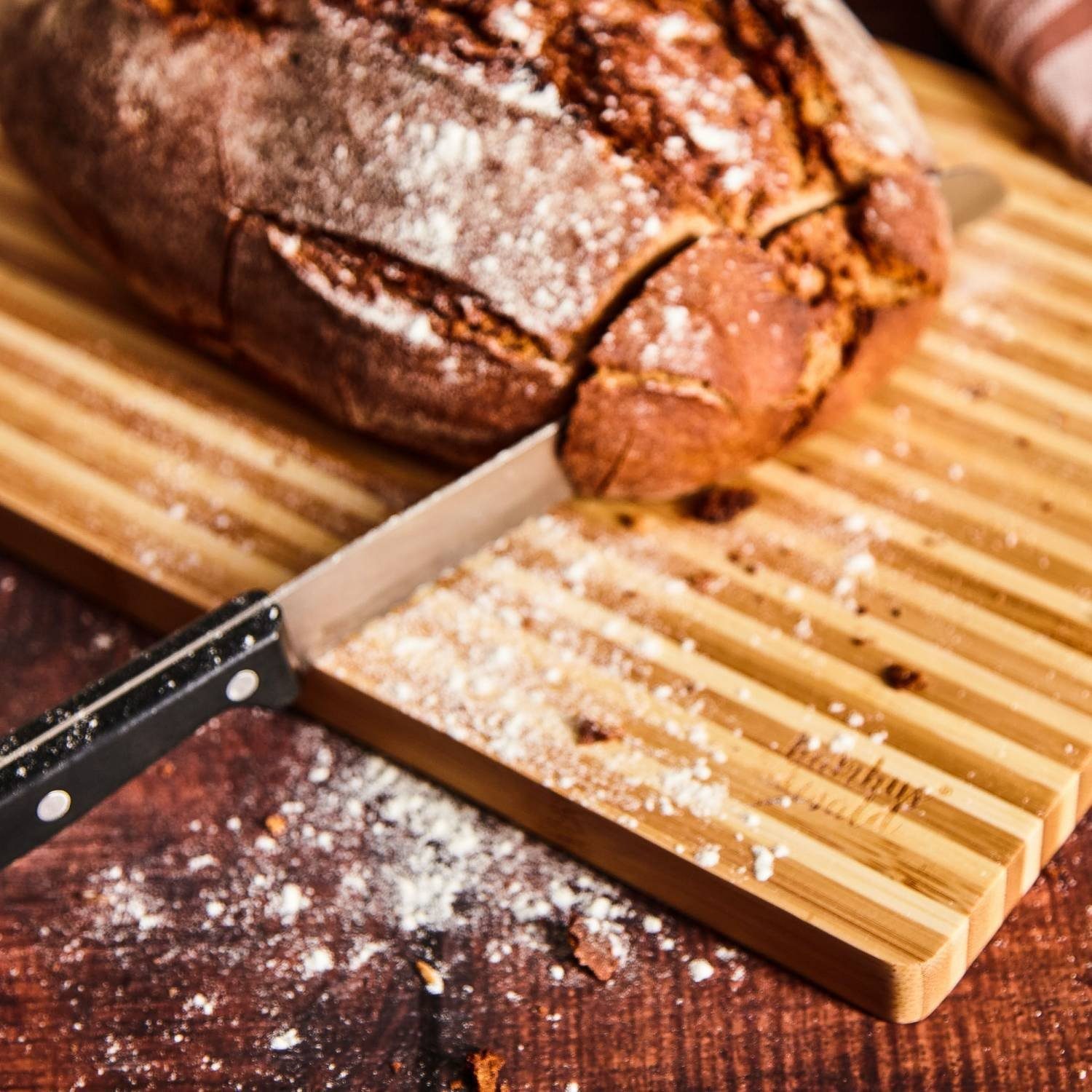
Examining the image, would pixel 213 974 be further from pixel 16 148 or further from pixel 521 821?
pixel 16 148

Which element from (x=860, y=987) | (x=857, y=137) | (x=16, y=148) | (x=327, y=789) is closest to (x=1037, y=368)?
(x=857, y=137)

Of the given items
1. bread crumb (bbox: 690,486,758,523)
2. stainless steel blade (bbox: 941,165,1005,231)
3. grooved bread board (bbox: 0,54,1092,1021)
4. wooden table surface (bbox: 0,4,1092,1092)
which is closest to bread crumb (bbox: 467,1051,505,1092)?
wooden table surface (bbox: 0,4,1092,1092)

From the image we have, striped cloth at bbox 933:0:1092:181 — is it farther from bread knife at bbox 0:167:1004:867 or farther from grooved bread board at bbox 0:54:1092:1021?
bread knife at bbox 0:167:1004:867

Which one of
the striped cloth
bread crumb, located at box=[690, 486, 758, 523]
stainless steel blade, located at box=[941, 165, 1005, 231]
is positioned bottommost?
bread crumb, located at box=[690, 486, 758, 523]

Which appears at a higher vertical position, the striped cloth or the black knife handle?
the striped cloth

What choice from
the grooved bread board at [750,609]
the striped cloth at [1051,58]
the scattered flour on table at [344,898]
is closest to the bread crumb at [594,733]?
the grooved bread board at [750,609]

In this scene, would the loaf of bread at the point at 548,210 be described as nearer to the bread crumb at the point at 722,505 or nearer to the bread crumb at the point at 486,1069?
the bread crumb at the point at 722,505
